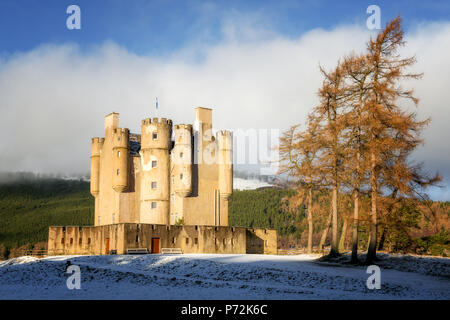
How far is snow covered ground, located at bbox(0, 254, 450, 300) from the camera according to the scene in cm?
2317

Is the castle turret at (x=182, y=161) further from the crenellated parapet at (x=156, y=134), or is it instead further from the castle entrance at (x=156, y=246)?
the castle entrance at (x=156, y=246)

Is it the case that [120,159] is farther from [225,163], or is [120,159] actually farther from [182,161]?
[225,163]

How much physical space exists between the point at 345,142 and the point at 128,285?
638 inches

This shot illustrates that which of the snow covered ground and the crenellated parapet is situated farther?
the crenellated parapet

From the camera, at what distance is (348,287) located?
24969mm

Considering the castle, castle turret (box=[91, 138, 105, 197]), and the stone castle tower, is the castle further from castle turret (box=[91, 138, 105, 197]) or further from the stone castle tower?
castle turret (box=[91, 138, 105, 197])

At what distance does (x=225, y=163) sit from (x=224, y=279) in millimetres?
32662

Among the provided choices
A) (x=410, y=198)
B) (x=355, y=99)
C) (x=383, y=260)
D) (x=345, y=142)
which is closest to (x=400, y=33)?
(x=355, y=99)

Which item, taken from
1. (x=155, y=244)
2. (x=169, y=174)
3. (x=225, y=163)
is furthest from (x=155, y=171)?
(x=155, y=244)

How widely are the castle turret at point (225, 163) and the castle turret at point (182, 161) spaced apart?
366 centimetres

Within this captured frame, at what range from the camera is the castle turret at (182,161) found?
191ft

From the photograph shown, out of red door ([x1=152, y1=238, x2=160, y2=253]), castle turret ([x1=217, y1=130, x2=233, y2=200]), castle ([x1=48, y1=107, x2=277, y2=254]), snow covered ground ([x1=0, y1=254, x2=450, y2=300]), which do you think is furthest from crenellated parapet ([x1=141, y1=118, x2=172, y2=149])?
snow covered ground ([x1=0, y1=254, x2=450, y2=300])

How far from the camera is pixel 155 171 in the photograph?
195 ft
